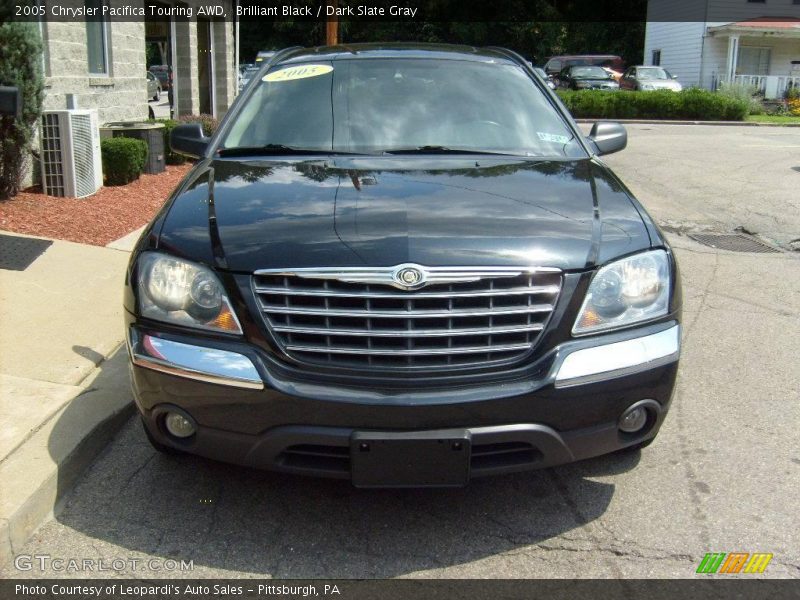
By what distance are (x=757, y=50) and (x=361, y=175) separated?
129 ft

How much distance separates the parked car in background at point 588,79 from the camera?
3178 cm

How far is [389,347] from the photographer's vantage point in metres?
2.88

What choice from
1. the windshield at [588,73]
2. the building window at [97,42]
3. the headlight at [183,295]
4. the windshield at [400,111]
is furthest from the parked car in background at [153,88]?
the headlight at [183,295]

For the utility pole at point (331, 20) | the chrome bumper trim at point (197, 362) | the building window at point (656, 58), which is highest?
the utility pole at point (331, 20)

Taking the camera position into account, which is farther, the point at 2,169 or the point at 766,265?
the point at 2,169

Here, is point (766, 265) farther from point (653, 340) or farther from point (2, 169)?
point (2, 169)

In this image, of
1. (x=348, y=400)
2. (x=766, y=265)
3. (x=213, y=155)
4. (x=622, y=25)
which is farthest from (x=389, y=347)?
(x=622, y=25)

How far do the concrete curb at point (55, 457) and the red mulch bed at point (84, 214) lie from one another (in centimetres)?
313

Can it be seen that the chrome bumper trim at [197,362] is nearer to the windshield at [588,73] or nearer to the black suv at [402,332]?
the black suv at [402,332]

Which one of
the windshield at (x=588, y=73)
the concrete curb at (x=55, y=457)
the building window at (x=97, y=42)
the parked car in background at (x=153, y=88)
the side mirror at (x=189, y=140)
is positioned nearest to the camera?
the concrete curb at (x=55, y=457)

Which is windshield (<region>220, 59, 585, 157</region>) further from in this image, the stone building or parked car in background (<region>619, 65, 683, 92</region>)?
parked car in background (<region>619, 65, 683, 92</region>)

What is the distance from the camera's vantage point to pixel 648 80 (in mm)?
31375

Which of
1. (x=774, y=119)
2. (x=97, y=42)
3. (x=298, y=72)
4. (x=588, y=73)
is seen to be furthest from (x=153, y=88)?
(x=298, y=72)

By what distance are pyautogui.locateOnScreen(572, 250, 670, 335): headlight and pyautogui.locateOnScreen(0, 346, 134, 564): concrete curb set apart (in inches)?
82.8
